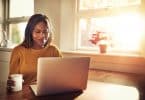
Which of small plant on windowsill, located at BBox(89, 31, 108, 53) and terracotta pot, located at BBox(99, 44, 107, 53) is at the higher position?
A: small plant on windowsill, located at BBox(89, 31, 108, 53)

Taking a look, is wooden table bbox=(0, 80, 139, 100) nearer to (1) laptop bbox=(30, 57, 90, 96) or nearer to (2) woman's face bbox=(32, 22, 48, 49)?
(1) laptop bbox=(30, 57, 90, 96)

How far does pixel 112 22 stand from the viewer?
248 centimetres

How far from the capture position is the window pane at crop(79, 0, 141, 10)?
93.1 inches

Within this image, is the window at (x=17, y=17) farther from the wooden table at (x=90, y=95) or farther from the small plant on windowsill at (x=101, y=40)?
the wooden table at (x=90, y=95)

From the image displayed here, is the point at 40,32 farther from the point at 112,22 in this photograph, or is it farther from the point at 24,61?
the point at 112,22

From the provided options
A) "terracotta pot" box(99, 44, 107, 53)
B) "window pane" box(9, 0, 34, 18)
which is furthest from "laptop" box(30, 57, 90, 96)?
"window pane" box(9, 0, 34, 18)

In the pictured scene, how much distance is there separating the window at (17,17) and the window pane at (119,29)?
3.70 ft

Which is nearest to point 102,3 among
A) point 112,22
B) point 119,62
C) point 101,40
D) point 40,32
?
point 112,22

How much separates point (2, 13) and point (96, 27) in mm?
1835

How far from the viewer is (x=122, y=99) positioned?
48.4 inches

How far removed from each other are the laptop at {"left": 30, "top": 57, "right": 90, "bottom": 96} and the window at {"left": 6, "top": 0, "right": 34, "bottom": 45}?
7.29 feet

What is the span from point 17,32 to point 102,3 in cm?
164

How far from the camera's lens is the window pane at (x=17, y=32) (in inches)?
138

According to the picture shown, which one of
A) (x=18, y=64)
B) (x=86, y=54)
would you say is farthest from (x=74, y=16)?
(x=18, y=64)
